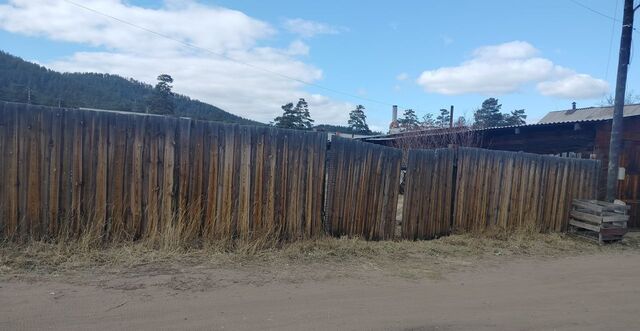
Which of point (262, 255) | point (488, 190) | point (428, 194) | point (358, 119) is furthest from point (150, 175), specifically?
point (358, 119)

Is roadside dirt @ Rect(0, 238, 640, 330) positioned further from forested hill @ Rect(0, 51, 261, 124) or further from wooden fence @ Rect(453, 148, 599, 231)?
forested hill @ Rect(0, 51, 261, 124)

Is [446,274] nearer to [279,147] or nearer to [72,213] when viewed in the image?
[279,147]

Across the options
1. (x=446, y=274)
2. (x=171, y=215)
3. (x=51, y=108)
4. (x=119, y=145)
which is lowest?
(x=446, y=274)

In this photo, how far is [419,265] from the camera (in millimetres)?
7043

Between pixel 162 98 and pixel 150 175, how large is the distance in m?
26.0

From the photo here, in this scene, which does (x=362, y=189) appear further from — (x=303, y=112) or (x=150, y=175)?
(x=303, y=112)

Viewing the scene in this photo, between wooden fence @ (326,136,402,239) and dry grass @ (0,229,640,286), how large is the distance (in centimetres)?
28

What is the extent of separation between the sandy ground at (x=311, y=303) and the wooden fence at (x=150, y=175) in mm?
1232

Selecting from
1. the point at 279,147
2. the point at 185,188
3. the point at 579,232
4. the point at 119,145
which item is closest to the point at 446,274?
the point at 279,147

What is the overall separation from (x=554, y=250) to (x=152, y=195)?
6.93 meters

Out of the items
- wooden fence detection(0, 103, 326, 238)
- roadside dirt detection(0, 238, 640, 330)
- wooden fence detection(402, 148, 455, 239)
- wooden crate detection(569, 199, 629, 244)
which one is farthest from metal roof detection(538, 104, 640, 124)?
wooden fence detection(0, 103, 326, 238)

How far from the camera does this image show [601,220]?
9.80m

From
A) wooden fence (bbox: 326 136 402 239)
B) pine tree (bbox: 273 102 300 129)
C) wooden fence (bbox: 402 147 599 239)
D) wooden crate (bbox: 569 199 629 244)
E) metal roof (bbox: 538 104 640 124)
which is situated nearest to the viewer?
wooden fence (bbox: 326 136 402 239)

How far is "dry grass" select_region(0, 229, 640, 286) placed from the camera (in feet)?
18.8
